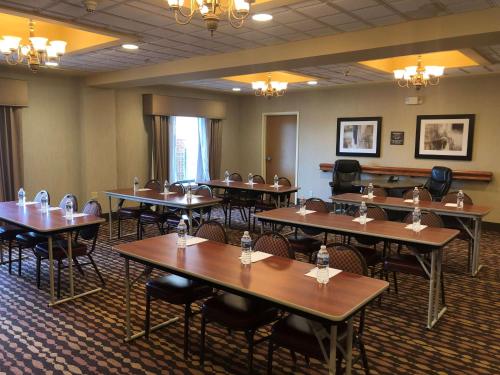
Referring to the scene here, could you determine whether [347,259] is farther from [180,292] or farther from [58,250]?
[58,250]

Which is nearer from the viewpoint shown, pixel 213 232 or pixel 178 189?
pixel 213 232

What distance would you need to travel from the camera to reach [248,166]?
34.6 feet

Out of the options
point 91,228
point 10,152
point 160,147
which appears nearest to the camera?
point 91,228

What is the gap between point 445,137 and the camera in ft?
24.7

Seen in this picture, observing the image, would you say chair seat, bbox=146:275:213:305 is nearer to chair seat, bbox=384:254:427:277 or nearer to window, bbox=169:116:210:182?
chair seat, bbox=384:254:427:277

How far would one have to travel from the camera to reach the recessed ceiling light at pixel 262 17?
Result: 11.9 ft

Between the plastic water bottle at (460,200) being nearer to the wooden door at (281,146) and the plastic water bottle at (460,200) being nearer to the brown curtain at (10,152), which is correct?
the wooden door at (281,146)

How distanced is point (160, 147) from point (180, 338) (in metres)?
5.69

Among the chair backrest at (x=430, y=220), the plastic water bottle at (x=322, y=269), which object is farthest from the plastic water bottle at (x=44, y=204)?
the chair backrest at (x=430, y=220)

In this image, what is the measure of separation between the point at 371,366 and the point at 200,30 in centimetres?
346

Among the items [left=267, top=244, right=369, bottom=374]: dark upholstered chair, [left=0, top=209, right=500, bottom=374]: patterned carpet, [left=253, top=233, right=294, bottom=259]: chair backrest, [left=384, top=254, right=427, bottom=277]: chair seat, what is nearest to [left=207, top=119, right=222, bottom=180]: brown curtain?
[left=0, top=209, right=500, bottom=374]: patterned carpet

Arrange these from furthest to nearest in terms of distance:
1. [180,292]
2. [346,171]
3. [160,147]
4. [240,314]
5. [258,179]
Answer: [160,147] → [346,171] → [258,179] → [180,292] → [240,314]

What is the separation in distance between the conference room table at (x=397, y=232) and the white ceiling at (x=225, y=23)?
6.41 feet

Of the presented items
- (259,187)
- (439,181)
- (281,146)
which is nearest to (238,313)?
(259,187)
